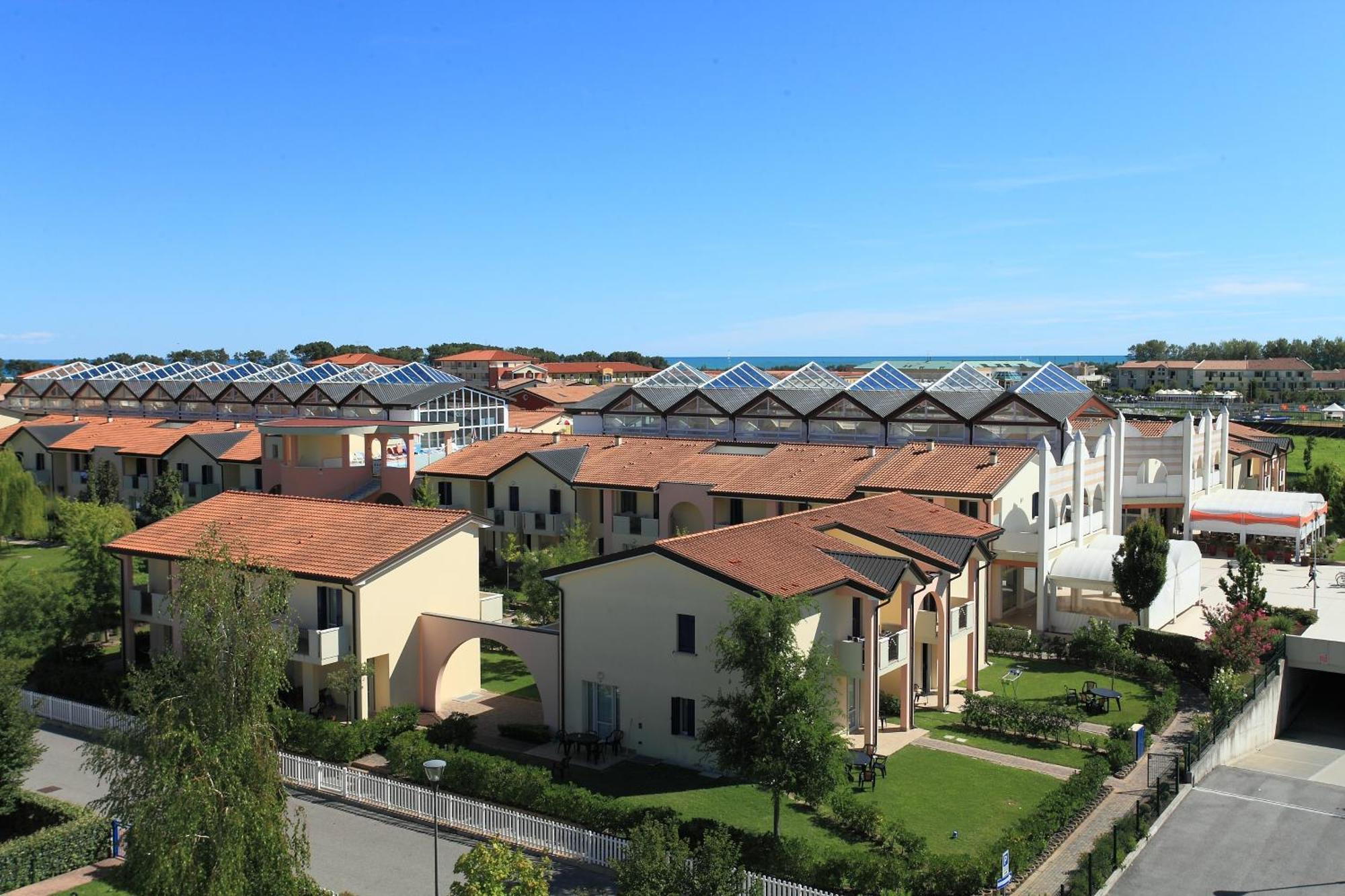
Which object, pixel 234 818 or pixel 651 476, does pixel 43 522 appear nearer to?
pixel 651 476

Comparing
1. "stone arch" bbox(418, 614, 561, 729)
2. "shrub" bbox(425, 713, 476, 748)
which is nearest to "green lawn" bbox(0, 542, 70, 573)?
"stone arch" bbox(418, 614, 561, 729)

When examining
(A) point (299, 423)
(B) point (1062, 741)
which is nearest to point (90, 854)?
(B) point (1062, 741)

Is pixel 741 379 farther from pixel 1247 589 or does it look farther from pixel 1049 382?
pixel 1247 589

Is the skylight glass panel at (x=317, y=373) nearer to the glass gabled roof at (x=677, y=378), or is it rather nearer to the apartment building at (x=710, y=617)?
the glass gabled roof at (x=677, y=378)

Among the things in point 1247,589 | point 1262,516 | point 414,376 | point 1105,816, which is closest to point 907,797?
point 1105,816

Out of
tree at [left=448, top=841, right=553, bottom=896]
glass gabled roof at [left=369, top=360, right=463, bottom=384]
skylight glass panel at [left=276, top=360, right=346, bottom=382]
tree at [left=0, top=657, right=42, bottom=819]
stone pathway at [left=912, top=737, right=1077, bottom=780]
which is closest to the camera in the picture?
tree at [left=448, top=841, right=553, bottom=896]

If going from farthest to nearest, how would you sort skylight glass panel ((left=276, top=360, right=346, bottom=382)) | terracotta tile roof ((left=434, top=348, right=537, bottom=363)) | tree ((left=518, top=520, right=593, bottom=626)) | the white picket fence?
terracotta tile roof ((left=434, top=348, right=537, bottom=363)), skylight glass panel ((left=276, top=360, right=346, bottom=382)), tree ((left=518, top=520, right=593, bottom=626)), the white picket fence

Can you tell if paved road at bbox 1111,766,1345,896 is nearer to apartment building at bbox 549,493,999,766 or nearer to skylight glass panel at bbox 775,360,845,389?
apartment building at bbox 549,493,999,766

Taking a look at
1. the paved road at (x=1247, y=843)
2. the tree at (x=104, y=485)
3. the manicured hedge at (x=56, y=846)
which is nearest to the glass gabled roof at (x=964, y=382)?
the paved road at (x=1247, y=843)
